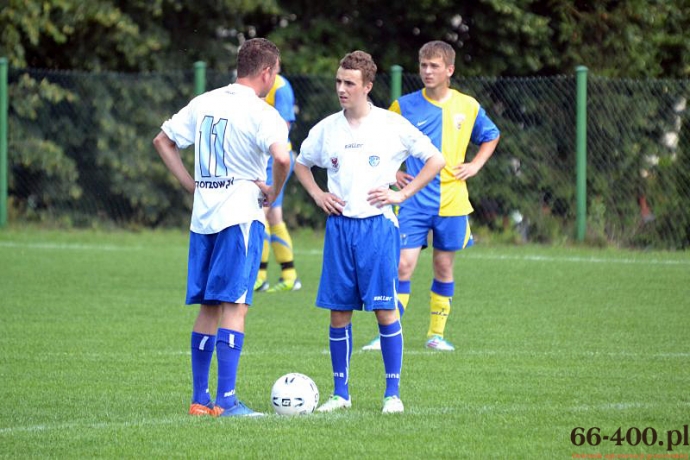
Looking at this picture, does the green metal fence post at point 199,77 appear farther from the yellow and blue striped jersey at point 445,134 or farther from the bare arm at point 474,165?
the bare arm at point 474,165

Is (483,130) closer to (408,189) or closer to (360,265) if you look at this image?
(408,189)

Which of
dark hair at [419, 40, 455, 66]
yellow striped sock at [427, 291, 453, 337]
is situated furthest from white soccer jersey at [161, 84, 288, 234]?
yellow striped sock at [427, 291, 453, 337]

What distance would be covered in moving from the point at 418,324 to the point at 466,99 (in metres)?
1.99

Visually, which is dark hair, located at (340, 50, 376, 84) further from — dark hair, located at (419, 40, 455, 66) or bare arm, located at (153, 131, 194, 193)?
dark hair, located at (419, 40, 455, 66)

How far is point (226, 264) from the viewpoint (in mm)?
6273

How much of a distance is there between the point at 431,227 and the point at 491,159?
7568 millimetres

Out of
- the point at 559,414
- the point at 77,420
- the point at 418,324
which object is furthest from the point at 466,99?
the point at 77,420

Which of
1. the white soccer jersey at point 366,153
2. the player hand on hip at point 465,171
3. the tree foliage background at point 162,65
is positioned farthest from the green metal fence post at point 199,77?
the white soccer jersey at point 366,153

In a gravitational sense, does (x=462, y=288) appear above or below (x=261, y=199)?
below

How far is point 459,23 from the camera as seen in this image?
61.3ft

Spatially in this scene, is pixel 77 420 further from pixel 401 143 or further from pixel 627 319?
pixel 627 319

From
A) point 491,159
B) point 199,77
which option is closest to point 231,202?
point 491,159

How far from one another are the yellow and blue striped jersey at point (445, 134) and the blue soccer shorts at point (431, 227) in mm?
44

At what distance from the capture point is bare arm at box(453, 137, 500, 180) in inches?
345
